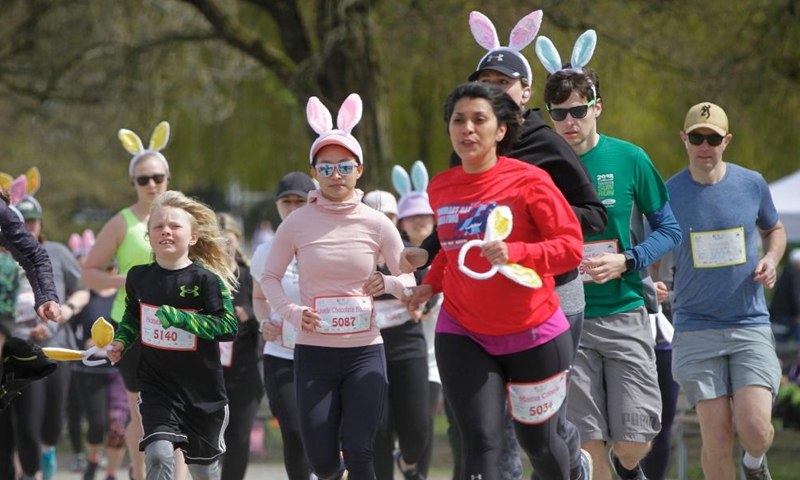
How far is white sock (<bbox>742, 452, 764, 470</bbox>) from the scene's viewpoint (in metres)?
6.79

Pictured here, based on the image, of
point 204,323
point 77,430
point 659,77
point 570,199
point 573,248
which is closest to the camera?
point 573,248

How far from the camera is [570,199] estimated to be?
18.0 feet

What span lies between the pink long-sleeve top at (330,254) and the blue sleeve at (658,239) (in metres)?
1.10

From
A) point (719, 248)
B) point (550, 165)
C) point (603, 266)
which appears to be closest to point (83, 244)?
point (719, 248)

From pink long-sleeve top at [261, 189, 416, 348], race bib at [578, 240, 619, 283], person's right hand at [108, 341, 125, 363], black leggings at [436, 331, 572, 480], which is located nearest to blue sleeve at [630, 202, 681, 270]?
race bib at [578, 240, 619, 283]

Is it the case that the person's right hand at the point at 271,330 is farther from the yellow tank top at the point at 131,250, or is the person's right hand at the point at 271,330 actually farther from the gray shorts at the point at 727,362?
the gray shorts at the point at 727,362

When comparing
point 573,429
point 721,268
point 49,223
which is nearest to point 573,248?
point 573,429

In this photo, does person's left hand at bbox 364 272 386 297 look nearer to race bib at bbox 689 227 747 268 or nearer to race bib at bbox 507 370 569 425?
race bib at bbox 507 370 569 425

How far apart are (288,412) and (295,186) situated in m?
1.39

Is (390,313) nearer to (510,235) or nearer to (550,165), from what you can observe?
(550,165)

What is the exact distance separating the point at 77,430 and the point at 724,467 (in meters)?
7.28

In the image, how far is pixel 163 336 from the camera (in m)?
6.64

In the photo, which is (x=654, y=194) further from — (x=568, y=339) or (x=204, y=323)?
(x=204, y=323)

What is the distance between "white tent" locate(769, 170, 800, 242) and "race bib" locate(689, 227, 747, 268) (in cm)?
670
